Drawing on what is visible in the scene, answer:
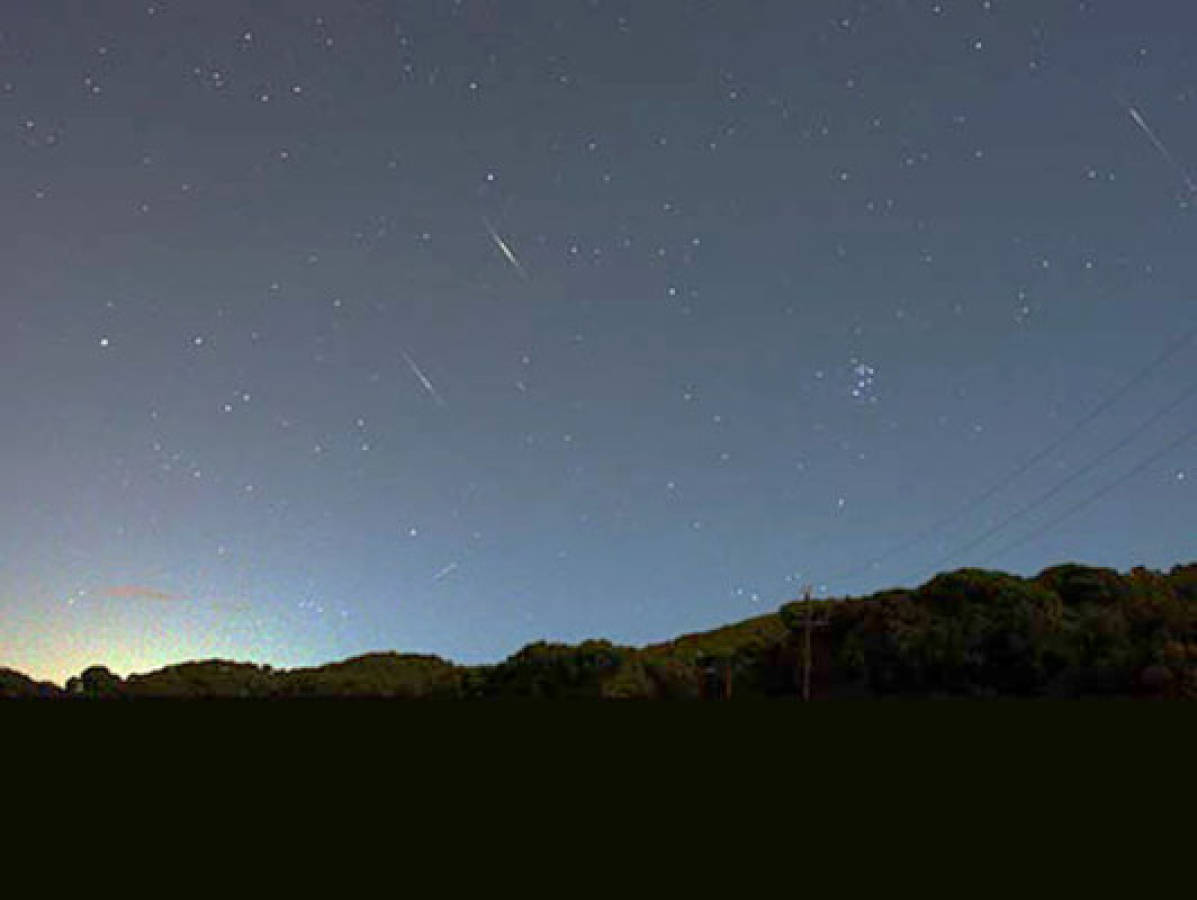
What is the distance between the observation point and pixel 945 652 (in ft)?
182

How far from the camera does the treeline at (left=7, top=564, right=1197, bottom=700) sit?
4891 cm

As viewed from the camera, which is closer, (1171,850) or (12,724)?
(1171,850)

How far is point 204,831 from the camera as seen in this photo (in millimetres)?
2846

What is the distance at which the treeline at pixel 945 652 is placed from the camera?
160ft

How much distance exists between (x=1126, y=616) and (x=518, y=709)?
57260 millimetres

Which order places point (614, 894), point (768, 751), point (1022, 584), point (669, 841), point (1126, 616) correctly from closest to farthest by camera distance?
point (614, 894) → point (669, 841) → point (768, 751) → point (1126, 616) → point (1022, 584)

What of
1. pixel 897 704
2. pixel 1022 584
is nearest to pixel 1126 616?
pixel 1022 584

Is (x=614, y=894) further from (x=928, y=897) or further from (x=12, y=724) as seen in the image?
(x=12, y=724)

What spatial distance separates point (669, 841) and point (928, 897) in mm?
664

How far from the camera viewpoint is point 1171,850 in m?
2.83

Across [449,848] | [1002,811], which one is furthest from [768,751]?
[449,848]

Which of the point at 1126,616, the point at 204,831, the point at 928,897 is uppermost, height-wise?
the point at 1126,616

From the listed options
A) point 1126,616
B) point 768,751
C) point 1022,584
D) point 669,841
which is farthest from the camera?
point 1022,584

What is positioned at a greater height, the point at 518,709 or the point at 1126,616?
the point at 1126,616
